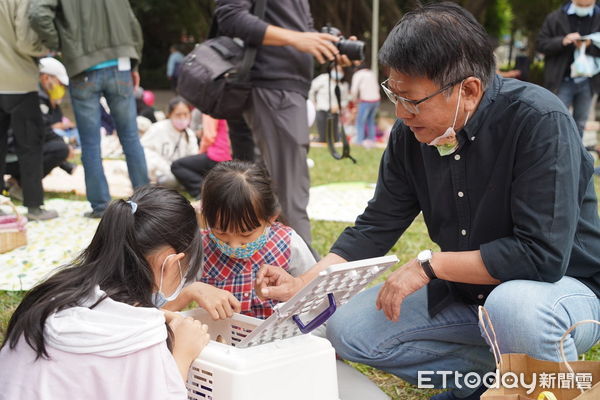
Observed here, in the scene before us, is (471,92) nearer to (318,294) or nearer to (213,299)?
(318,294)

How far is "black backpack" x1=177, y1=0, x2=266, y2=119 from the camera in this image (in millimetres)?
3383

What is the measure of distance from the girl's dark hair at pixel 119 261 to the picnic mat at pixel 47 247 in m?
1.62

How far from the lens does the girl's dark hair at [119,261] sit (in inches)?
64.5

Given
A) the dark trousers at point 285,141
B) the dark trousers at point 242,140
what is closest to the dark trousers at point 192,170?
the dark trousers at point 242,140

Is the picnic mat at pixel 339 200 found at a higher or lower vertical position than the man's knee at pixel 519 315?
lower

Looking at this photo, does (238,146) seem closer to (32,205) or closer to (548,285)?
(32,205)

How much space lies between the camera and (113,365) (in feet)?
5.28


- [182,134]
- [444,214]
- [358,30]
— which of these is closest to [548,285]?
[444,214]

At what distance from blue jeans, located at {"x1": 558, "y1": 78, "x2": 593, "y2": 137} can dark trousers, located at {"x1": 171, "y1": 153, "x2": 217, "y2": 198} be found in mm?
3287

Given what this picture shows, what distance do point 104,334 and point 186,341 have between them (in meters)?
0.27

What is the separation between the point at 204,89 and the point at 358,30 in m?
15.9

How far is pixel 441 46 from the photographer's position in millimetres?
1834

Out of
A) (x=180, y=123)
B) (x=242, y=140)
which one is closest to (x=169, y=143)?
(x=180, y=123)

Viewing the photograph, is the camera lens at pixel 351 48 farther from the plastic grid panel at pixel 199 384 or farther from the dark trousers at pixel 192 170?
the dark trousers at pixel 192 170
